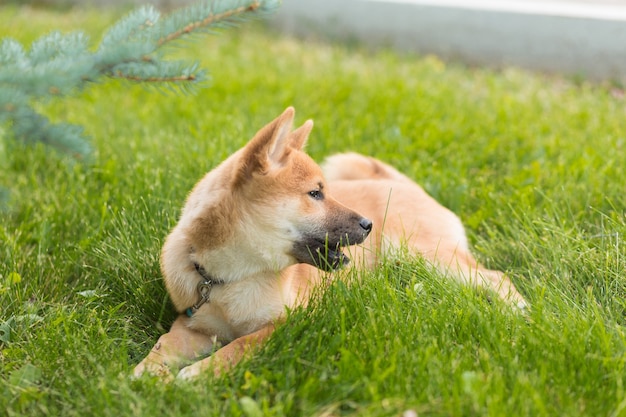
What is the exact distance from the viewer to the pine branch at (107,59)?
2.31 metres

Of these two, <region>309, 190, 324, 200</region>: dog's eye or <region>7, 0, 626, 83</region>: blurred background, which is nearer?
<region>309, 190, 324, 200</region>: dog's eye

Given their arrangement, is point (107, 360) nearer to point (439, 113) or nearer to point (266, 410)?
point (266, 410)

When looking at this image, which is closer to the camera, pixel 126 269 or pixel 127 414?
pixel 127 414

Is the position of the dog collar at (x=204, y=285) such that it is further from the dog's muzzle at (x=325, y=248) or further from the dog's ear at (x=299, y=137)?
the dog's ear at (x=299, y=137)

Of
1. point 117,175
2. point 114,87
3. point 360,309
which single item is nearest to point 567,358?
point 360,309

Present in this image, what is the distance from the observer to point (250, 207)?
9.08 ft

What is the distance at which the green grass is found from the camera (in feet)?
7.29

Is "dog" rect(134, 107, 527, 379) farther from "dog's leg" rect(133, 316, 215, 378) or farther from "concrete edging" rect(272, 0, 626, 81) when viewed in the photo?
"concrete edging" rect(272, 0, 626, 81)

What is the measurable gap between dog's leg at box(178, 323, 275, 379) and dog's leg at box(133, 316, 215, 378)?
39mm

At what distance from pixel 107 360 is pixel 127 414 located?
1.23 feet

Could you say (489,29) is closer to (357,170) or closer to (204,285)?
(357,170)

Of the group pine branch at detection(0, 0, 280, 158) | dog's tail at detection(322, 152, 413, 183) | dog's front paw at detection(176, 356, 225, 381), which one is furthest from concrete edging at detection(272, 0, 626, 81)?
dog's front paw at detection(176, 356, 225, 381)

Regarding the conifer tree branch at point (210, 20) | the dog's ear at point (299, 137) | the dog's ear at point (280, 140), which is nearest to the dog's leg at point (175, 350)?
the dog's ear at point (280, 140)

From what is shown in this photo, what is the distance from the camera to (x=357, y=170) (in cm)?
387
